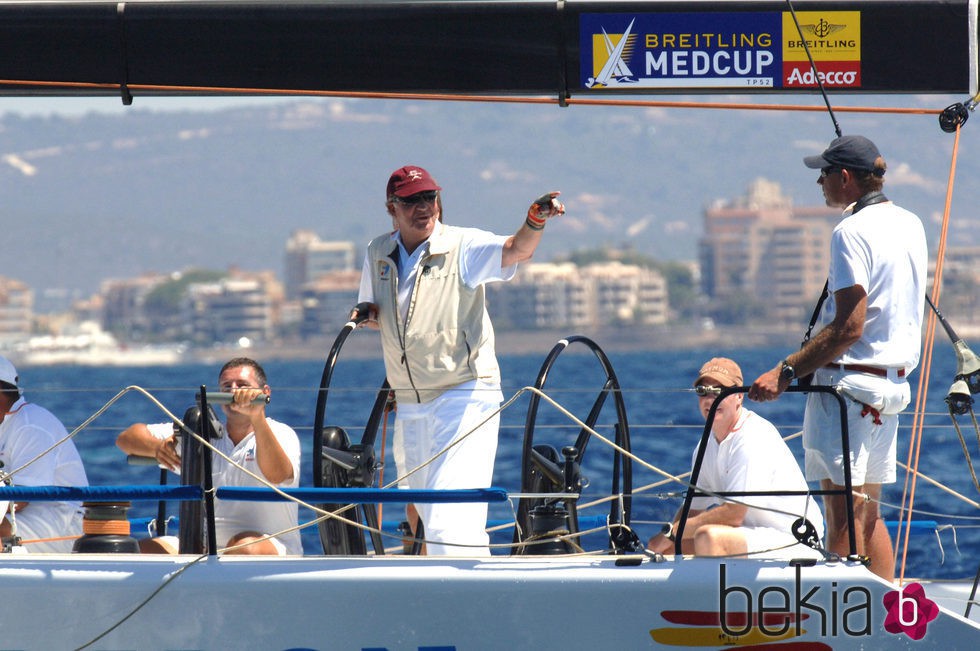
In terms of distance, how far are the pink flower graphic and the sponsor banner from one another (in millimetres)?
1693

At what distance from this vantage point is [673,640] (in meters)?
4.16

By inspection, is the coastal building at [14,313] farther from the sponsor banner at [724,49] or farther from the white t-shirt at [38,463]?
the sponsor banner at [724,49]

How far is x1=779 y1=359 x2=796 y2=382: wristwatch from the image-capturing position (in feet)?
13.3

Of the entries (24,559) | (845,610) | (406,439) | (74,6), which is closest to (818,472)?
(845,610)

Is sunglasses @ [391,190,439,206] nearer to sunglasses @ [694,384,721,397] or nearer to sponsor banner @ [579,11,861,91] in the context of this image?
sponsor banner @ [579,11,861,91]

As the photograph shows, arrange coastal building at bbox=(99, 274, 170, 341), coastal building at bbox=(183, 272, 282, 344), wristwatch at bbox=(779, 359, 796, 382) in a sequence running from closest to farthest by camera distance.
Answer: wristwatch at bbox=(779, 359, 796, 382), coastal building at bbox=(183, 272, 282, 344), coastal building at bbox=(99, 274, 170, 341)

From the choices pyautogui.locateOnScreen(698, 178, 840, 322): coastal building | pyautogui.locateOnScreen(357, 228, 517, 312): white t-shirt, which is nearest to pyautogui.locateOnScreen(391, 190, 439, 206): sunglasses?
pyautogui.locateOnScreen(357, 228, 517, 312): white t-shirt

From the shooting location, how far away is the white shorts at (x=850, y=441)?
13.7ft

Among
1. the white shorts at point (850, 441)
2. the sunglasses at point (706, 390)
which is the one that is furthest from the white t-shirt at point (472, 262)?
the white shorts at point (850, 441)

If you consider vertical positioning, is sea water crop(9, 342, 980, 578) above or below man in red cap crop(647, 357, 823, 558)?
below

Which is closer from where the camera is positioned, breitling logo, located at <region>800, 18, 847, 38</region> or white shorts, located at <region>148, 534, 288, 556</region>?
white shorts, located at <region>148, 534, 288, 556</region>

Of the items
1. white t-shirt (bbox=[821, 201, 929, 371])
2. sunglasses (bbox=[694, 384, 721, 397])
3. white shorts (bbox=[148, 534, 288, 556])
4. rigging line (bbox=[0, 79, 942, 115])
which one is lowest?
white shorts (bbox=[148, 534, 288, 556])

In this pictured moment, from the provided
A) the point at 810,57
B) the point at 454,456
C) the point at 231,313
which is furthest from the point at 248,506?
the point at 231,313

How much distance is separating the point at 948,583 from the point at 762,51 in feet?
7.09
